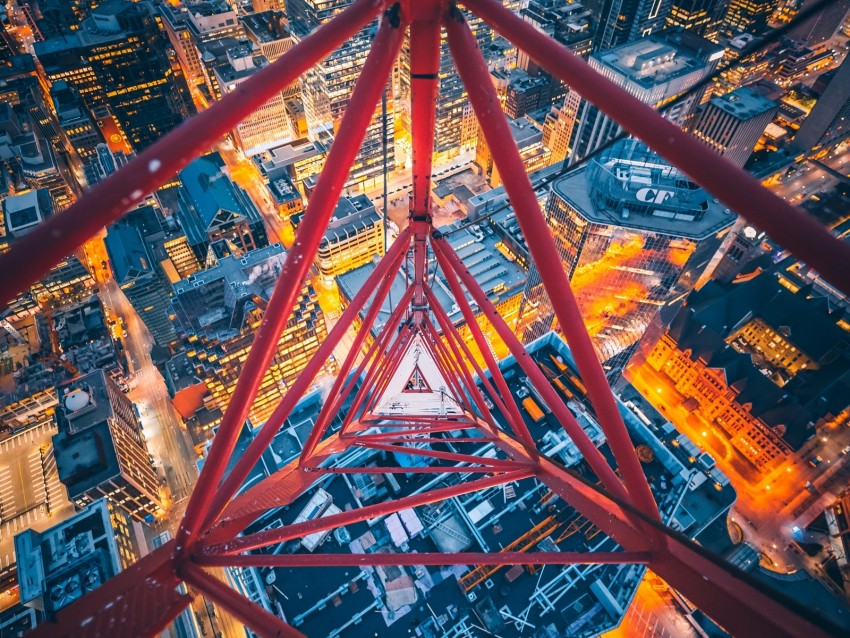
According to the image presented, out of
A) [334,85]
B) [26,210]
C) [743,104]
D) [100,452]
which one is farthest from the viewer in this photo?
[334,85]

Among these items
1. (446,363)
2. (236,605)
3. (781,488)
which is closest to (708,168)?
(236,605)

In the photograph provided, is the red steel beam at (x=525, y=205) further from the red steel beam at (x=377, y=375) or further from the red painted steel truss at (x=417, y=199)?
the red steel beam at (x=377, y=375)

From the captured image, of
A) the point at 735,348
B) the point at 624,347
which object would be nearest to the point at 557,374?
the point at 624,347

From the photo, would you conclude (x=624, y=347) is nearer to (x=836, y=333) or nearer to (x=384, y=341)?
(x=836, y=333)

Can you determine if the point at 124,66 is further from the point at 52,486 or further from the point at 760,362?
the point at 760,362

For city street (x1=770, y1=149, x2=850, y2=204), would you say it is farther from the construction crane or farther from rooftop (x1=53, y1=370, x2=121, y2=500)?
the construction crane

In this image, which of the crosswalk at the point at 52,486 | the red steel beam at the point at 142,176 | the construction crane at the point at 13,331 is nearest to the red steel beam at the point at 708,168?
the red steel beam at the point at 142,176
